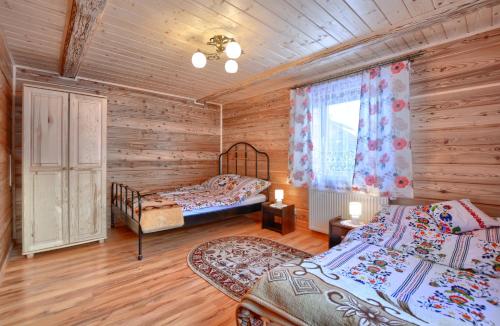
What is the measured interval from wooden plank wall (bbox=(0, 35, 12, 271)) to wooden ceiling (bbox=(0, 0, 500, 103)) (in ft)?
0.88

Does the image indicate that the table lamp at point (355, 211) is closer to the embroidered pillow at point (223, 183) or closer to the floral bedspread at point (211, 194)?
the floral bedspread at point (211, 194)

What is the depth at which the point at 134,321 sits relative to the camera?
177cm

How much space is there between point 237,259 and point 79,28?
9.24ft

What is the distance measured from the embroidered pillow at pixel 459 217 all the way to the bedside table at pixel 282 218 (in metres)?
1.88

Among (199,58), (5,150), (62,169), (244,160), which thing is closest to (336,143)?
(244,160)

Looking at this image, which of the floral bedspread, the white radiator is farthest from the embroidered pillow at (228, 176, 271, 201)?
the white radiator

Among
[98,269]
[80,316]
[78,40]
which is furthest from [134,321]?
[78,40]

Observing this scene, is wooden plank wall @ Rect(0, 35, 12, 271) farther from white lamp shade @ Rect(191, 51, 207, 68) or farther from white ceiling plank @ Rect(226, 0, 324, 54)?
white ceiling plank @ Rect(226, 0, 324, 54)

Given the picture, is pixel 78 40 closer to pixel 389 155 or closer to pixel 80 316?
pixel 80 316

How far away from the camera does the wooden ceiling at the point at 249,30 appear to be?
6.40ft

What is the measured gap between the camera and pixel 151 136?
4.40 meters

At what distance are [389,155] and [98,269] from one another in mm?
3536

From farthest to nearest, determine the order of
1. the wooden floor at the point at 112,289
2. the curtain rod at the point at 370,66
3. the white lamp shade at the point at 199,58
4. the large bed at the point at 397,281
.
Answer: the curtain rod at the point at 370,66
the white lamp shade at the point at 199,58
the wooden floor at the point at 112,289
the large bed at the point at 397,281

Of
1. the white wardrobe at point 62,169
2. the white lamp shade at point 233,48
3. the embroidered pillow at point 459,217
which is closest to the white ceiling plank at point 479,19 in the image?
the embroidered pillow at point 459,217
